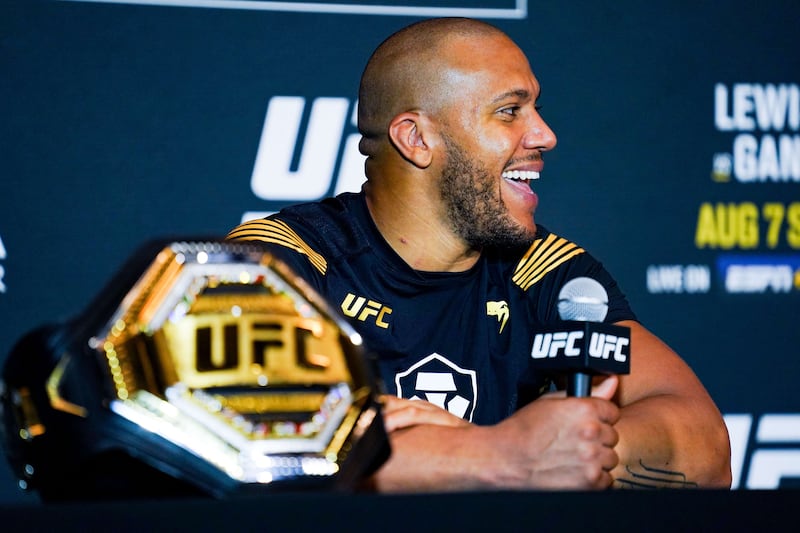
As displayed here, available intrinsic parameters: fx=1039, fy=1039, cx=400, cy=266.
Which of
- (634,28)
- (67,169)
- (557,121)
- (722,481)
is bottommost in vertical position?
(722,481)

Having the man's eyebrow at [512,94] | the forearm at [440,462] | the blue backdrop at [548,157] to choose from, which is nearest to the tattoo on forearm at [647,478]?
the forearm at [440,462]

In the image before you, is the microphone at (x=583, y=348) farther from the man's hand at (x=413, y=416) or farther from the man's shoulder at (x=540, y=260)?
the man's shoulder at (x=540, y=260)

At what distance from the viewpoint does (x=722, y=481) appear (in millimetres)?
1350

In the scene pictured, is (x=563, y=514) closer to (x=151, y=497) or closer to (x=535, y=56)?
(x=151, y=497)

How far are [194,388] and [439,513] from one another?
196 millimetres

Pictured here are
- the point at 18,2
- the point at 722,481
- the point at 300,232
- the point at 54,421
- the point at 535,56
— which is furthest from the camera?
the point at 535,56

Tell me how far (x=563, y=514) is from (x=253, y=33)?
6.48 ft

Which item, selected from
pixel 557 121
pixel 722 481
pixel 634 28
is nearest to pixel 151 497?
pixel 722 481

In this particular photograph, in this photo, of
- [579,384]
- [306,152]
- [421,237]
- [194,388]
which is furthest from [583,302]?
[306,152]

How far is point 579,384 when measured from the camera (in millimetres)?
1089

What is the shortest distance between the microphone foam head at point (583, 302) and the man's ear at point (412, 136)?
795 millimetres

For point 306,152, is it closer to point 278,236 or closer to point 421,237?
point 421,237

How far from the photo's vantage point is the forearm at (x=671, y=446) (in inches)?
50.1

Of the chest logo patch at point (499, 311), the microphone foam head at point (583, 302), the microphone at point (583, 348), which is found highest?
the chest logo patch at point (499, 311)
